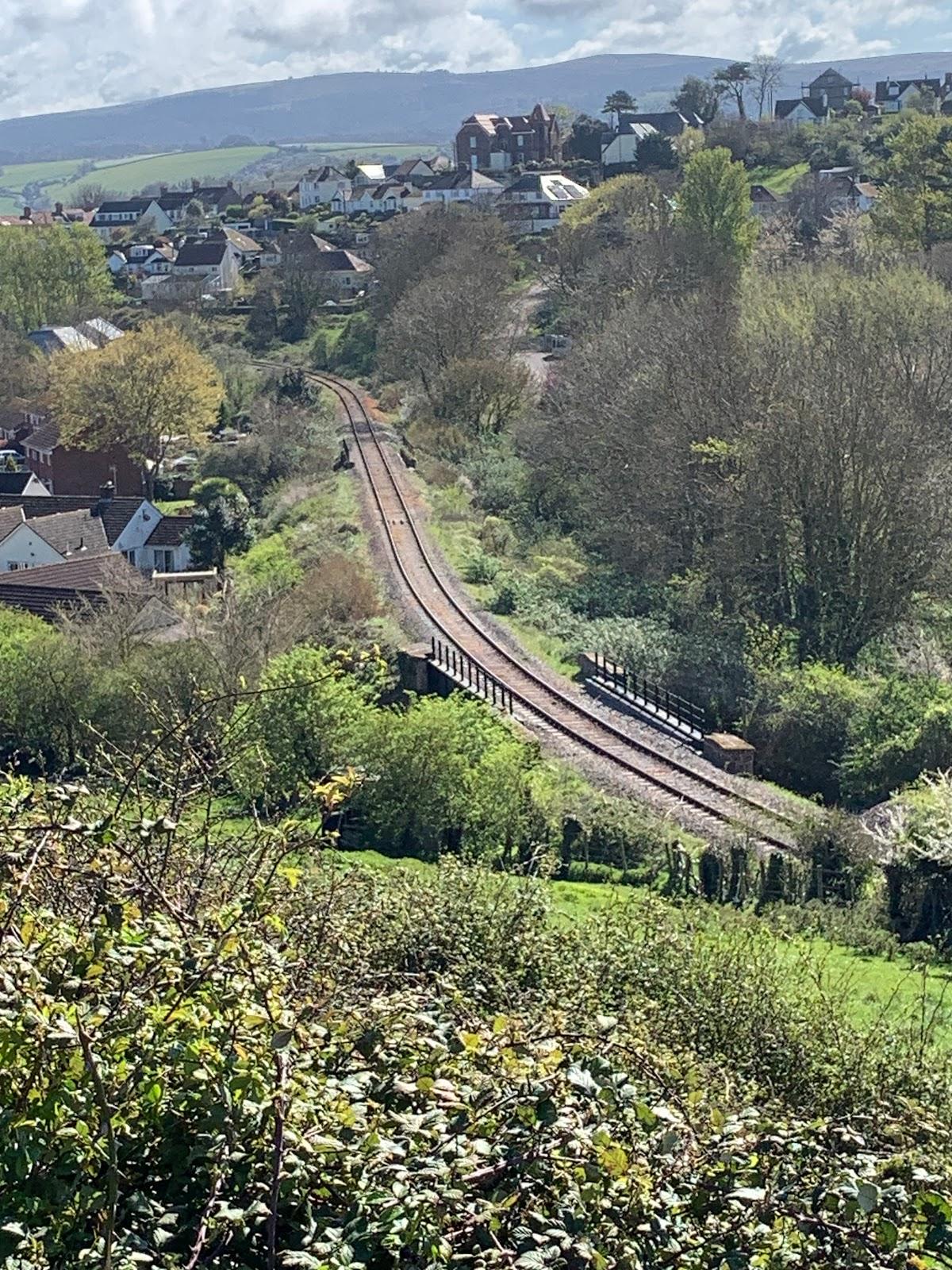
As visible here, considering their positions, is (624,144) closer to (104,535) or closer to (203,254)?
(203,254)

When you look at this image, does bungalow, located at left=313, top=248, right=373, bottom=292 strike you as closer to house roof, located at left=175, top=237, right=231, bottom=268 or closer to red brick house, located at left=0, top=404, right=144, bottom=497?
house roof, located at left=175, top=237, right=231, bottom=268

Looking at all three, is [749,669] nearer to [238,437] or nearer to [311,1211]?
[311,1211]

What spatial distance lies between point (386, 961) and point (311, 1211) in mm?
5430

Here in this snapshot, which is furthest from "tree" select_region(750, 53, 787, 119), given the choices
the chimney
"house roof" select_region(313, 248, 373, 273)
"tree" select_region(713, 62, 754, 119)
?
the chimney

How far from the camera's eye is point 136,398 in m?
53.2

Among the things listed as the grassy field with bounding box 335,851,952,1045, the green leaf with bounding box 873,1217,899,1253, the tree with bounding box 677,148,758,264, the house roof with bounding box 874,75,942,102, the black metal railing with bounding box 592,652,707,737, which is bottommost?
the black metal railing with bounding box 592,652,707,737

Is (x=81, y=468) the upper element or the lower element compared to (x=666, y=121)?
lower

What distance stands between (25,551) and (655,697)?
22019 millimetres

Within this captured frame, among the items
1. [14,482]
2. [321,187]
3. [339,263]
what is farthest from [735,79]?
[14,482]

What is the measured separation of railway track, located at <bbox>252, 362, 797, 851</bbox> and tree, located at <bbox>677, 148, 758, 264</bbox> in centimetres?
2813

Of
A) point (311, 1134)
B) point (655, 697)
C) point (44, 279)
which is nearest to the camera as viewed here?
point (311, 1134)

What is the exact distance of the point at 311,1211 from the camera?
16.1ft

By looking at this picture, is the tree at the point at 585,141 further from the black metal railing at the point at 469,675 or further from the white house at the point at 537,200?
the black metal railing at the point at 469,675

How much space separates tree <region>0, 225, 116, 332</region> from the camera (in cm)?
7981
